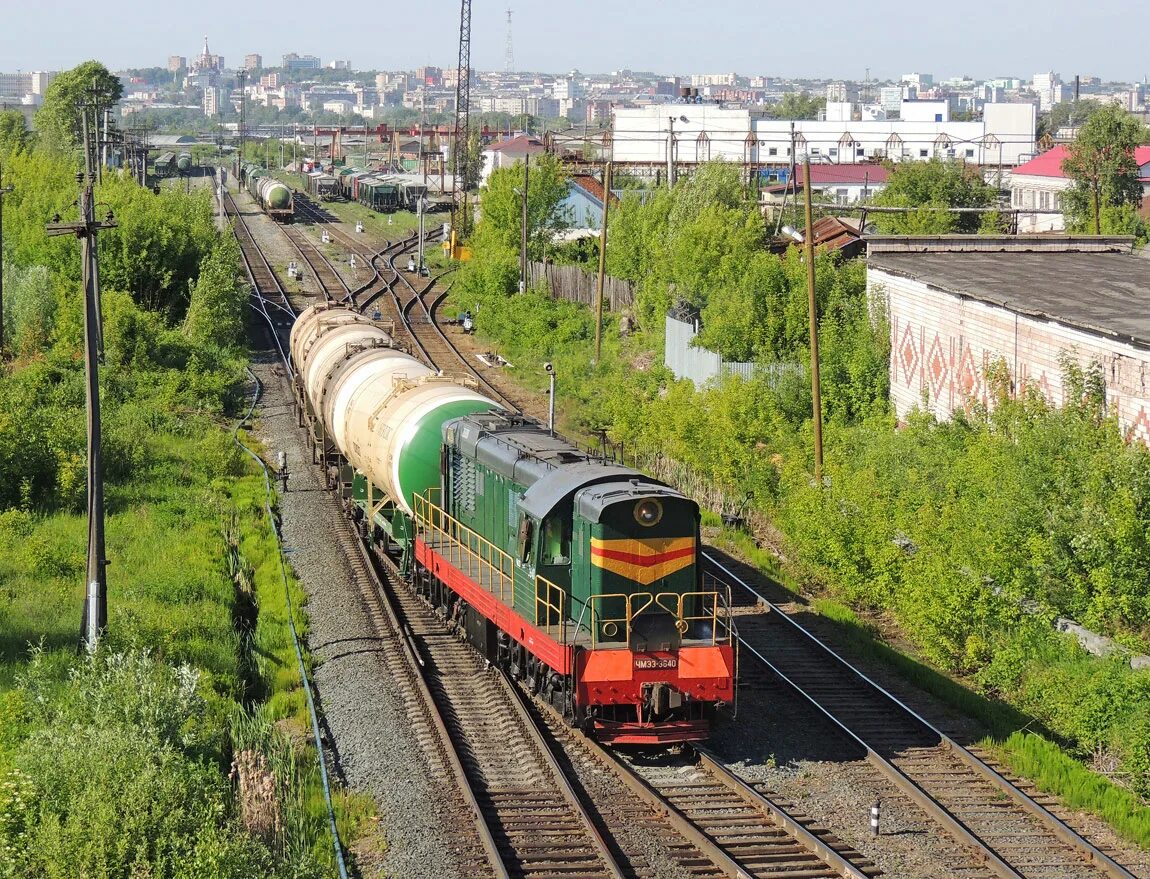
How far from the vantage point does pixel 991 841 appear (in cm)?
1362

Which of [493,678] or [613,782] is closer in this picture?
[613,782]

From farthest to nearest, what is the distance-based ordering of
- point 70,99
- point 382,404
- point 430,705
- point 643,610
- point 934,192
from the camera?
point 70,99, point 934,192, point 382,404, point 430,705, point 643,610

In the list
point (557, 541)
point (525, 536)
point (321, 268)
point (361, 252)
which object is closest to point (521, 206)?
point (321, 268)

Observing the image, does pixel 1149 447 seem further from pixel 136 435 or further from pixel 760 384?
pixel 136 435

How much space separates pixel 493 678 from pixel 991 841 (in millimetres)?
7208

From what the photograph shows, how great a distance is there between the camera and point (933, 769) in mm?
15523

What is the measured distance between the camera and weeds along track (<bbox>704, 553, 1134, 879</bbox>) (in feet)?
43.3

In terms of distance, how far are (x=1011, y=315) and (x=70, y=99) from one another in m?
106

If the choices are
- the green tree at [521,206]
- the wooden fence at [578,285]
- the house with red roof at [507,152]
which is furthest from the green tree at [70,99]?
the wooden fence at [578,285]

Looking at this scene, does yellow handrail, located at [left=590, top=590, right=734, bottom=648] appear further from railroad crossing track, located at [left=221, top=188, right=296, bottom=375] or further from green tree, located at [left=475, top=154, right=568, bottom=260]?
green tree, located at [left=475, top=154, right=568, bottom=260]

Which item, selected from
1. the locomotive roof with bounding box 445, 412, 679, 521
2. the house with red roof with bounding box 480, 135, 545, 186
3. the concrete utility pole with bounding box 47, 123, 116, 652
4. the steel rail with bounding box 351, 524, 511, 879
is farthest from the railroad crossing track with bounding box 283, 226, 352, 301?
the concrete utility pole with bounding box 47, 123, 116, 652

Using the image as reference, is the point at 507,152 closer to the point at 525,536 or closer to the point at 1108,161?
the point at 1108,161

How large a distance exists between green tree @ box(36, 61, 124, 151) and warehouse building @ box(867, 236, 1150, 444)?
88.0 metres

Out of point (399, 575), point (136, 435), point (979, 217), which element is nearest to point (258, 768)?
point (399, 575)
